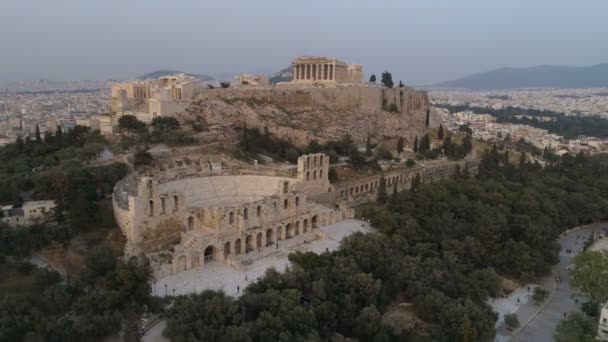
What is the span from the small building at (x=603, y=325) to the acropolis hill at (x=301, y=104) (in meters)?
42.7

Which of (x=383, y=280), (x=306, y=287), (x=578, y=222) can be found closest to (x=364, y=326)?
(x=306, y=287)

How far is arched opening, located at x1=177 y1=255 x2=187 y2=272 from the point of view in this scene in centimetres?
2866

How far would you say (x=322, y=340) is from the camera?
2291 cm

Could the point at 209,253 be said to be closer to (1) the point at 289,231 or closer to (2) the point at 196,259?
(2) the point at 196,259

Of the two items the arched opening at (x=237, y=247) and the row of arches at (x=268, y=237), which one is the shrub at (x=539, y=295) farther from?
the arched opening at (x=237, y=247)

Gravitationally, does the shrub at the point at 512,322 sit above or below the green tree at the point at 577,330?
below

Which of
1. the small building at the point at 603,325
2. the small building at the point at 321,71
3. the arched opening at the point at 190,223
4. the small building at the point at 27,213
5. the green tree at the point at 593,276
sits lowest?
the small building at the point at 603,325

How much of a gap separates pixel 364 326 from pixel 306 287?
3709mm

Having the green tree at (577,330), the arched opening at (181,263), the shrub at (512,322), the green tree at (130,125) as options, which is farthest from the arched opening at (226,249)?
the green tree at (130,125)

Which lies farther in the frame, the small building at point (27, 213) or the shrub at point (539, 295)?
the small building at point (27, 213)

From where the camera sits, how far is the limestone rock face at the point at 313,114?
206 ft

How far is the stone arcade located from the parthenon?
3937cm

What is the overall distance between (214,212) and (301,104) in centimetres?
4100

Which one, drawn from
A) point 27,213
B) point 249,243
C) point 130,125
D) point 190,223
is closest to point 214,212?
point 190,223
